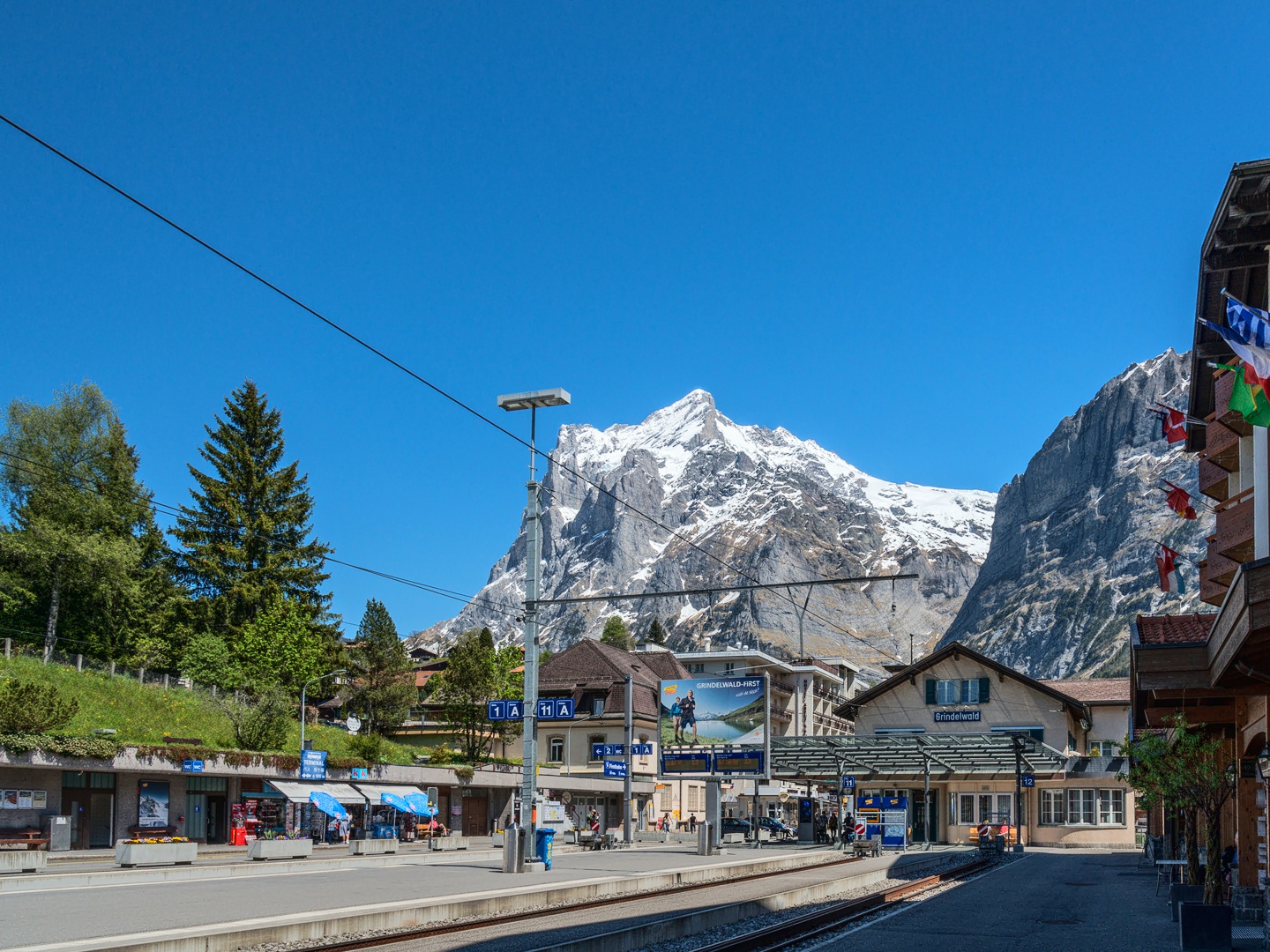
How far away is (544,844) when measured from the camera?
31.9 meters

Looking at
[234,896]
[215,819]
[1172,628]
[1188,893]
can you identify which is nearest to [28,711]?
[215,819]

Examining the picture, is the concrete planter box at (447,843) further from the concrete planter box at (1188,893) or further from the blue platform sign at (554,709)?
the concrete planter box at (1188,893)

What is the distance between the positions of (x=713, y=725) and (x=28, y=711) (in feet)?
79.3

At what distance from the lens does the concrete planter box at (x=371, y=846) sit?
38.9m

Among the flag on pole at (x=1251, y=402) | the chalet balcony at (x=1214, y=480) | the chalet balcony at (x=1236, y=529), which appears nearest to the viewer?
the flag on pole at (x=1251, y=402)

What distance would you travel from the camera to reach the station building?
55.5 metres

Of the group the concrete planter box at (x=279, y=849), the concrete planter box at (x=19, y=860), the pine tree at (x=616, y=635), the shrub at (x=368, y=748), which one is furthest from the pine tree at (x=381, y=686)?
the pine tree at (x=616, y=635)

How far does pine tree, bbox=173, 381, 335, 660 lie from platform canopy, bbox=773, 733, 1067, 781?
29.8 metres

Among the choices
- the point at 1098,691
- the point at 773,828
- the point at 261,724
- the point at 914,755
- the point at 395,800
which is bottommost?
the point at 773,828

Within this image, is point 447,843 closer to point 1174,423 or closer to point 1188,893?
point 1174,423

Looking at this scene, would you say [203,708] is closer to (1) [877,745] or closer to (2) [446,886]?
(1) [877,745]

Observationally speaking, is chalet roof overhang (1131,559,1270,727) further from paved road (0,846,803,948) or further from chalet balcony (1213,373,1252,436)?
paved road (0,846,803,948)

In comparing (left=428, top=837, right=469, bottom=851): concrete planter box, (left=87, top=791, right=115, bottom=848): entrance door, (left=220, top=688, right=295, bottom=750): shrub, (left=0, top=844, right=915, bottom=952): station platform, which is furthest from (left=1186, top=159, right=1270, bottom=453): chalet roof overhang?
(left=220, top=688, right=295, bottom=750): shrub

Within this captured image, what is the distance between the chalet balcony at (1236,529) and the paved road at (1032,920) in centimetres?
702
